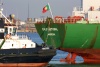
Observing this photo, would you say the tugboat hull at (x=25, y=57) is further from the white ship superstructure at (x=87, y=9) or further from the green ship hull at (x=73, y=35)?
the white ship superstructure at (x=87, y=9)

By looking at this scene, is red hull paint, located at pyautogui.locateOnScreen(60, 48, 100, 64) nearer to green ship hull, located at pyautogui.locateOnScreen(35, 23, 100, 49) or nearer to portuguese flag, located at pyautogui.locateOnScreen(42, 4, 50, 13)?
green ship hull, located at pyautogui.locateOnScreen(35, 23, 100, 49)

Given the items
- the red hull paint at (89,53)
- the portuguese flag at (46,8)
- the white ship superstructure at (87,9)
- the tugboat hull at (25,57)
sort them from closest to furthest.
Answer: the tugboat hull at (25,57), the portuguese flag at (46,8), the red hull paint at (89,53), the white ship superstructure at (87,9)

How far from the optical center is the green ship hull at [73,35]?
3506 cm

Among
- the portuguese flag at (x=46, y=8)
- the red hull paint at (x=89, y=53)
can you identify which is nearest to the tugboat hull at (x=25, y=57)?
the portuguese flag at (x=46, y=8)

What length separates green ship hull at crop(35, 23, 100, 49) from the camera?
115 feet

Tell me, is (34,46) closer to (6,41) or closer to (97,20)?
(6,41)

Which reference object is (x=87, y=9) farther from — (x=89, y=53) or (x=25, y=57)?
(x=25, y=57)

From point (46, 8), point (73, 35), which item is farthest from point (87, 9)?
point (46, 8)

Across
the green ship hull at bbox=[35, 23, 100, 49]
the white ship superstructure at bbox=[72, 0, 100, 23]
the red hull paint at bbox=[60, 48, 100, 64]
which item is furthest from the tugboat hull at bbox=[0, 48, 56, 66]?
the white ship superstructure at bbox=[72, 0, 100, 23]

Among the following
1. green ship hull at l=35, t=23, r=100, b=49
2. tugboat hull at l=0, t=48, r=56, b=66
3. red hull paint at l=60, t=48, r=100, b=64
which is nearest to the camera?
tugboat hull at l=0, t=48, r=56, b=66

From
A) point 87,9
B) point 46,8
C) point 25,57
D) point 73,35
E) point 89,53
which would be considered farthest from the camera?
point 87,9

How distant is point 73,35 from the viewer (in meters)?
35.2

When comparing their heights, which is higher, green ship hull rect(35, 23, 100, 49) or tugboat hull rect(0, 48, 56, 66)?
green ship hull rect(35, 23, 100, 49)

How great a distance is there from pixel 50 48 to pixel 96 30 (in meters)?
7.11
